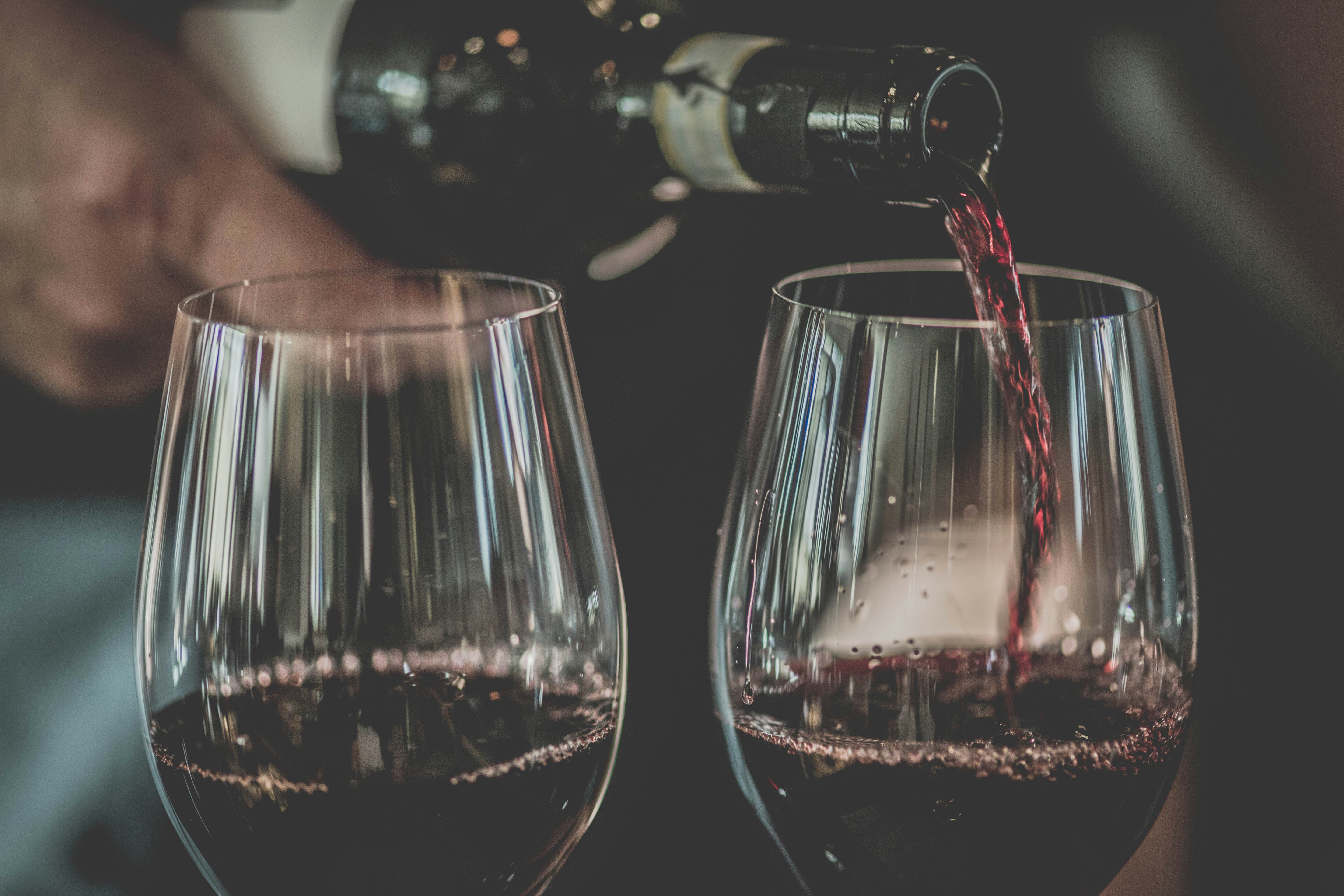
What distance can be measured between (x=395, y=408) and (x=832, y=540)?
114 millimetres

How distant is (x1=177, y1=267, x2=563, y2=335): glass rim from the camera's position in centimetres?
27

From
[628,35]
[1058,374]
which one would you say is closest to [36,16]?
[628,35]

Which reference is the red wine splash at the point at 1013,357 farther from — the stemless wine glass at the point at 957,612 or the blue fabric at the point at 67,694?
the blue fabric at the point at 67,694

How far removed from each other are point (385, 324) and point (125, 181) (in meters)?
0.32

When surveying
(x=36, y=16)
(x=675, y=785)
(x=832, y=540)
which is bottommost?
(x=675, y=785)

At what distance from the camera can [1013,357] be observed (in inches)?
11.7

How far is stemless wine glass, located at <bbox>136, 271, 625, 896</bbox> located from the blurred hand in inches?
11.9

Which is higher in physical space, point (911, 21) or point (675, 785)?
point (911, 21)

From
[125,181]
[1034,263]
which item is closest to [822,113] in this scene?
[1034,263]

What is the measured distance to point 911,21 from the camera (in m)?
0.56

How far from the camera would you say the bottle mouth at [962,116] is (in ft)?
1.13

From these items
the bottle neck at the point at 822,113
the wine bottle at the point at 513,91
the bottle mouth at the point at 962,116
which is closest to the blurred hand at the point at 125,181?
the wine bottle at the point at 513,91

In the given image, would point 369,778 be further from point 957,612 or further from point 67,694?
point 67,694

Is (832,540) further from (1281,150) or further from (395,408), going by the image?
(1281,150)
